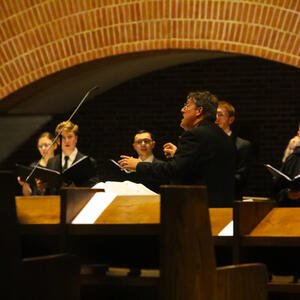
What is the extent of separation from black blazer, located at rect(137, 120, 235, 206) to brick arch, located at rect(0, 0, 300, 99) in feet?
10.8

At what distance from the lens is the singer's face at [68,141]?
8641mm

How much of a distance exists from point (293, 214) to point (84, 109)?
8.08 metres

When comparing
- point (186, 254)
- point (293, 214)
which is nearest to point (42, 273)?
point (186, 254)

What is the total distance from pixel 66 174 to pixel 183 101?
4.86 metres

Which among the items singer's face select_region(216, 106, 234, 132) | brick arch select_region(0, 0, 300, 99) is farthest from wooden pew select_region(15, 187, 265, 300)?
brick arch select_region(0, 0, 300, 99)

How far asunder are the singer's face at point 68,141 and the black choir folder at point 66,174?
128 cm

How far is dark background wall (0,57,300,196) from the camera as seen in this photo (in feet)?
38.0

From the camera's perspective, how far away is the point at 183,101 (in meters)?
12.0

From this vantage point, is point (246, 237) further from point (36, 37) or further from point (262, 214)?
point (36, 37)

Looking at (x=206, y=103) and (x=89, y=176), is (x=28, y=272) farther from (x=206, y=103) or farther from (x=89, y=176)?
(x=89, y=176)

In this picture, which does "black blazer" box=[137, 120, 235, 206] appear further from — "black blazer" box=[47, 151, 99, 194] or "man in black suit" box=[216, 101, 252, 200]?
"man in black suit" box=[216, 101, 252, 200]

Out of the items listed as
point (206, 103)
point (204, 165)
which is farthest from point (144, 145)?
point (204, 165)

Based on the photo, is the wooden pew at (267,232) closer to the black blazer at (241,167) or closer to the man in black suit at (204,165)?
the man in black suit at (204,165)

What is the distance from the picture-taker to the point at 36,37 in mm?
9984
